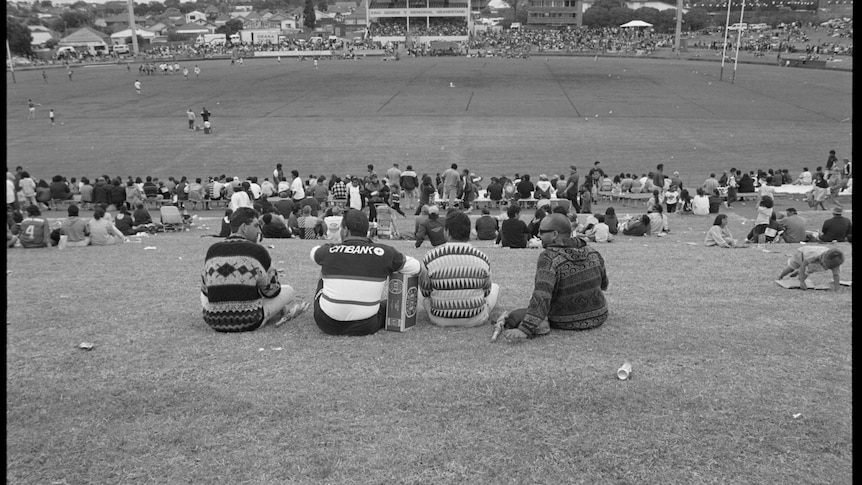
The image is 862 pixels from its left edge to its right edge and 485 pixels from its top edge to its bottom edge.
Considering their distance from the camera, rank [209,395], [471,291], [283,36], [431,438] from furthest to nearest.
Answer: [283,36] < [471,291] < [209,395] < [431,438]

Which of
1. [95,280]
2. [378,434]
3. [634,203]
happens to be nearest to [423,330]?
[378,434]

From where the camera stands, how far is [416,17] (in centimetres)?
11238

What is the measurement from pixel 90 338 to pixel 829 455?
6.52 m

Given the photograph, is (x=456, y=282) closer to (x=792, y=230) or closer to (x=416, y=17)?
(x=792, y=230)

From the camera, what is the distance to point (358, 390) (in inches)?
216

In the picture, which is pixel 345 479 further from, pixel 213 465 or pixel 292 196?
pixel 292 196

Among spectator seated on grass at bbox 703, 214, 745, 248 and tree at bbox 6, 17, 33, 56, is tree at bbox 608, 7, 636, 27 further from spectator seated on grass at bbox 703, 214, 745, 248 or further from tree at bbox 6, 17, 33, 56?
spectator seated on grass at bbox 703, 214, 745, 248

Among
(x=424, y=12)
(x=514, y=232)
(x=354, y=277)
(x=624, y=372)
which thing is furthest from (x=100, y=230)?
(x=424, y=12)

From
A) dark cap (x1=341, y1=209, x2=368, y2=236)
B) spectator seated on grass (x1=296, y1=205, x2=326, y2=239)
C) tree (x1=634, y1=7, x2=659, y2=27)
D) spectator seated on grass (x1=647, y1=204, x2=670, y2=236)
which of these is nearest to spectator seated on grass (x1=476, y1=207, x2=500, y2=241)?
spectator seated on grass (x1=296, y1=205, x2=326, y2=239)

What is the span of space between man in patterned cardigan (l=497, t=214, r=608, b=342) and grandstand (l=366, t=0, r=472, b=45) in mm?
103513

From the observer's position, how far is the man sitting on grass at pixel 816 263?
8.16m

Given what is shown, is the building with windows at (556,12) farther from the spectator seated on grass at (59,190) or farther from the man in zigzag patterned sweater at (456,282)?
the man in zigzag patterned sweater at (456,282)

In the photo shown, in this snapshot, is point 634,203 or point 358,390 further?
point 634,203

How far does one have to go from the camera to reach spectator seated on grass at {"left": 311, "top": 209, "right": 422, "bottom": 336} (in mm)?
6254
